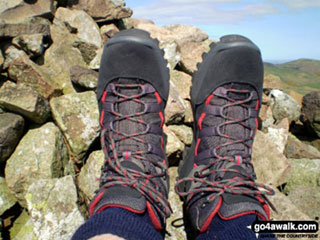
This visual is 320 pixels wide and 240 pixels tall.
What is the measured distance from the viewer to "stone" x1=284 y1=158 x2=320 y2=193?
10.5 feet

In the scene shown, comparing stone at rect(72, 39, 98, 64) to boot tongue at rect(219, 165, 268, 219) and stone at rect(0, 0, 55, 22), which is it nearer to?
stone at rect(0, 0, 55, 22)

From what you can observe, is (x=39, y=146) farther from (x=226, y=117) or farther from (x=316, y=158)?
(x=316, y=158)

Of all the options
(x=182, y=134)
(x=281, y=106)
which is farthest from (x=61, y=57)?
(x=281, y=106)

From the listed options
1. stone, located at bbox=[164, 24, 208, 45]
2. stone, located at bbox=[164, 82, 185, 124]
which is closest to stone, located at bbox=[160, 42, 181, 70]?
stone, located at bbox=[164, 82, 185, 124]

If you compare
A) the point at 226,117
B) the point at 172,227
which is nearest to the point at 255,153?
the point at 226,117

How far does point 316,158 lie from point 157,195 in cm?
300

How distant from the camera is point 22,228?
7.59 feet

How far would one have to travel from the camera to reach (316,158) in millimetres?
3711

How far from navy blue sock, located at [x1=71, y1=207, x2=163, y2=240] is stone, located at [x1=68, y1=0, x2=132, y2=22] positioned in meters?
3.45

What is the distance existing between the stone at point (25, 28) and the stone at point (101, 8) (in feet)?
2.56

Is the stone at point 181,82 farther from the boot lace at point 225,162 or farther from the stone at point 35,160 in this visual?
the stone at point 35,160

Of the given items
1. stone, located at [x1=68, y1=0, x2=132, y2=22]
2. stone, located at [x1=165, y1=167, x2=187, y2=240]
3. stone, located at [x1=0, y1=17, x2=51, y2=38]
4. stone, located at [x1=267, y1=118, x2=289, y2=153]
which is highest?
stone, located at [x1=68, y1=0, x2=132, y2=22]

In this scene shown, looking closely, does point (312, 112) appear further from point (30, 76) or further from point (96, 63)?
point (30, 76)

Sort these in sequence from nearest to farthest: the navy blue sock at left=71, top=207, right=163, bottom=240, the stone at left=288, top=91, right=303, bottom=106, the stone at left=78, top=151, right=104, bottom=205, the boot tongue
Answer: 1. the navy blue sock at left=71, top=207, right=163, bottom=240
2. the boot tongue
3. the stone at left=78, top=151, right=104, bottom=205
4. the stone at left=288, top=91, right=303, bottom=106
